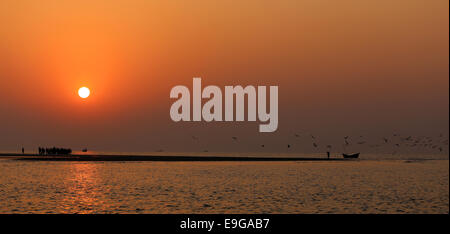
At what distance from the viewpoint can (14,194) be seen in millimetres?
50250

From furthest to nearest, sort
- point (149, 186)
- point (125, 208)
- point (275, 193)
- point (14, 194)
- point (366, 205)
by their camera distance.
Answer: point (149, 186)
point (275, 193)
point (14, 194)
point (366, 205)
point (125, 208)

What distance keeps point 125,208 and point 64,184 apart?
25931 millimetres

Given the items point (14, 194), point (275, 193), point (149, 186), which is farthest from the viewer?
point (149, 186)

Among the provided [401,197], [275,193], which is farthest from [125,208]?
[401,197]

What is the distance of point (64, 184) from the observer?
208 feet
